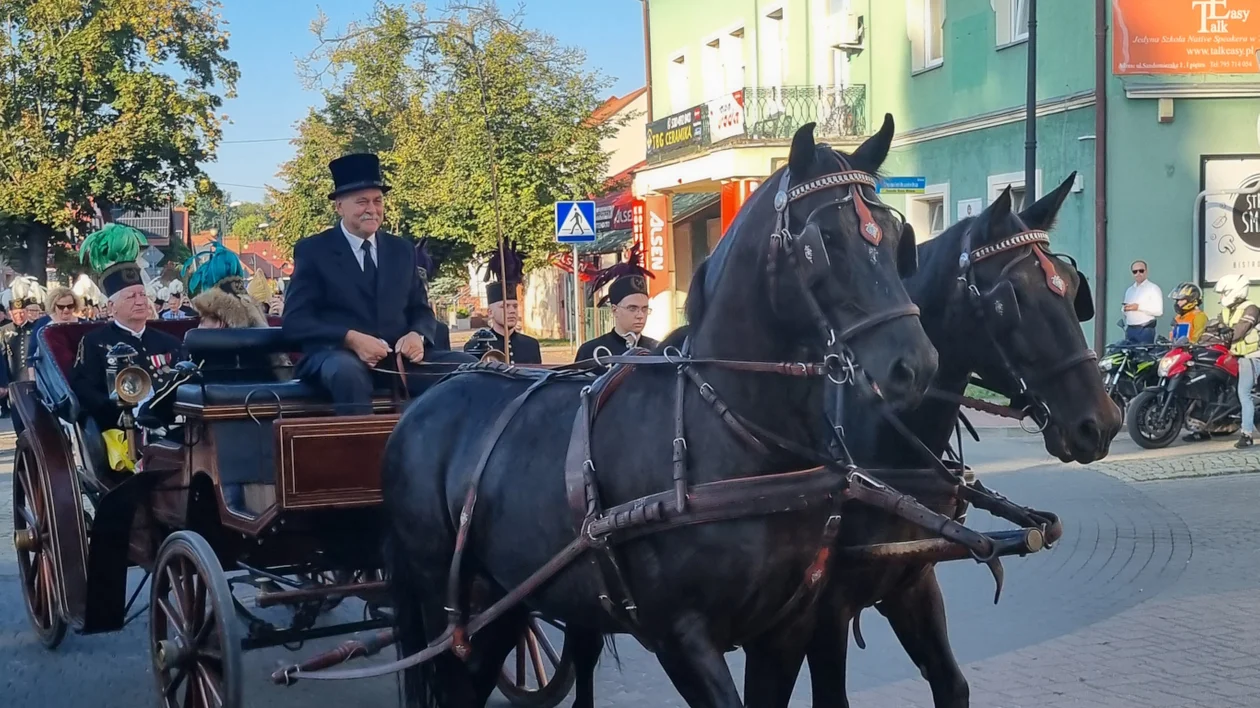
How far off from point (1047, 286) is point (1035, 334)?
0.17 metres

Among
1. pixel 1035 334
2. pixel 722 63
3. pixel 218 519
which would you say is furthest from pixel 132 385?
pixel 722 63

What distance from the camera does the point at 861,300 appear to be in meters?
3.35

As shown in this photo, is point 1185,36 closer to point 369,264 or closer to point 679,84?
point 369,264

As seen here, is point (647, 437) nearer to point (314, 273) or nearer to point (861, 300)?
point (861, 300)

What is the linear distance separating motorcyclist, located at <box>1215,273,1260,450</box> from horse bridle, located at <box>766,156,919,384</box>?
11.2 m

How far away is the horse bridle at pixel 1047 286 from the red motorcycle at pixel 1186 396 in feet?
31.6

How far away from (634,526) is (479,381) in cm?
139

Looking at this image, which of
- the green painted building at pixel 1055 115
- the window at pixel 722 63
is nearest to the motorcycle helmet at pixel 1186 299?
the green painted building at pixel 1055 115

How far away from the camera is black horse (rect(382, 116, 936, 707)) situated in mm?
3389

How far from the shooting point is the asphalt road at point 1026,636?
19.9 feet

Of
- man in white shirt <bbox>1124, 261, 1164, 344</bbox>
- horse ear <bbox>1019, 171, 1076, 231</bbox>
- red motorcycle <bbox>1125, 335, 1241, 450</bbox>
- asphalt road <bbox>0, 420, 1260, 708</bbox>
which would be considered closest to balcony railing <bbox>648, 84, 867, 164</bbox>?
man in white shirt <bbox>1124, 261, 1164, 344</bbox>

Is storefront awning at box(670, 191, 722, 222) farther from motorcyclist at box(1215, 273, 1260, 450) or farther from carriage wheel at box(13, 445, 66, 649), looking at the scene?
carriage wheel at box(13, 445, 66, 649)

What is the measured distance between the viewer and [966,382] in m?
4.57

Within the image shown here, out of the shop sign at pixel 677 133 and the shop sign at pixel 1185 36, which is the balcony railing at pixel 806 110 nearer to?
the shop sign at pixel 677 133
